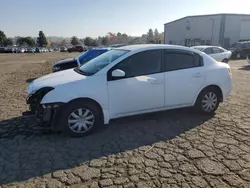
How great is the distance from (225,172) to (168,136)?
1302 mm

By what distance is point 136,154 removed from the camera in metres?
3.61

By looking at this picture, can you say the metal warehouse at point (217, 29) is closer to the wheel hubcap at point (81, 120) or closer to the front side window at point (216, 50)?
the front side window at point (216, 50)

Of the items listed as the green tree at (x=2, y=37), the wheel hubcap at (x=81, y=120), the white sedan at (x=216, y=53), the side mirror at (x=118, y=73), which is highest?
the green tree at (x=2, y=37)

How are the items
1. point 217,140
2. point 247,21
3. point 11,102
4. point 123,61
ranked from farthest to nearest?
point 247,21 < point 11,102 < point 123,61 < point 217,140

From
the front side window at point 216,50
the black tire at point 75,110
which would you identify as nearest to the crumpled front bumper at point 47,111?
the black tire at point 75,110

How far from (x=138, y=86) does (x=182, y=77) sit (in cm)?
106

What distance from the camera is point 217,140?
13.3 feet

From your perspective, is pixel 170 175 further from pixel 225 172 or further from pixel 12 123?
pixel 12 123

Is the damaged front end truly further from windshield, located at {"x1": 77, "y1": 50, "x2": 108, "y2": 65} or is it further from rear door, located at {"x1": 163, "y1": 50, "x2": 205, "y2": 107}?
windshield, located at {"x1": 77, "y1": 50, "x2": 108, "y2": 65}

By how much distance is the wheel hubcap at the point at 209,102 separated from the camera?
5180 millimetres

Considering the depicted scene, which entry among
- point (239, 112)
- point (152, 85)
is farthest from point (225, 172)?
point (239, 112)

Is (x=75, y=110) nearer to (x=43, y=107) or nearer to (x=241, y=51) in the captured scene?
(x=43, y=107)

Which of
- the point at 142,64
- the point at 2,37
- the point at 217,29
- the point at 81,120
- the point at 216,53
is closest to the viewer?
the point at 81,120

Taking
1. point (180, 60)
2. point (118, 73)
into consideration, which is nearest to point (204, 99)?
point (180, 60)
